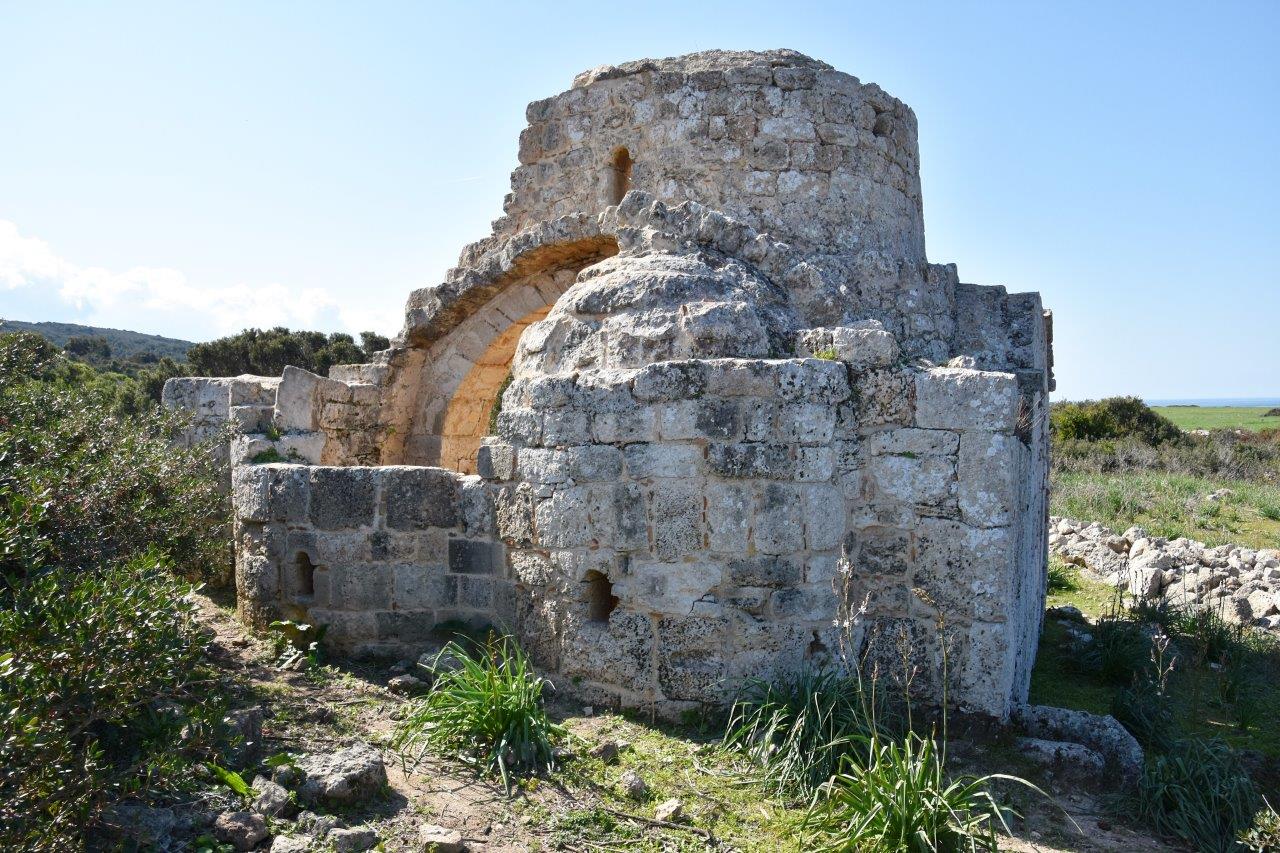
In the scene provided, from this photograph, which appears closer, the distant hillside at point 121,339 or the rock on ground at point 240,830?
the rock on ground at point 240,830

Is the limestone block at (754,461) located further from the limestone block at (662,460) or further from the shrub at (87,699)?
the shrub at (87,699)

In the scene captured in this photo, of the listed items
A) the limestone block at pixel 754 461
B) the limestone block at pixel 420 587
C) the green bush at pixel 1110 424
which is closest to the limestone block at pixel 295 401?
the limestone block at pixel 420 587

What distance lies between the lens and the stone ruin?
14.7 feet

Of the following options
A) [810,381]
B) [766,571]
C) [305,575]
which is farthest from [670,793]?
[305,575]

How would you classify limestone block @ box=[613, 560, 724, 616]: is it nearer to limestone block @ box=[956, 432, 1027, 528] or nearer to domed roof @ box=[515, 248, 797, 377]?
domed roof @ box=[515, 248, 797, 377]

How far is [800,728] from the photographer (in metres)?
4.10

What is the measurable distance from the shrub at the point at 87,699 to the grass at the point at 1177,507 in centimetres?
1138

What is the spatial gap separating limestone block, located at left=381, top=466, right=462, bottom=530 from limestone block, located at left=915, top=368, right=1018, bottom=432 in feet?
8.68

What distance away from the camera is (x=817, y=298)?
561cm

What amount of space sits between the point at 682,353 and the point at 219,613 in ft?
11.8

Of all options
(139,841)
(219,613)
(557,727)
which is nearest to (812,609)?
(557,727)

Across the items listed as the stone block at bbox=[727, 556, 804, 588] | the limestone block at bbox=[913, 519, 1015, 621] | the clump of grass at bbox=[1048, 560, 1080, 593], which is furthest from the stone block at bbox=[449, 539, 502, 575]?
the clump of grass at bbox=[1048, 560, 1080, 593]

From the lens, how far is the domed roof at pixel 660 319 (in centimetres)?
476

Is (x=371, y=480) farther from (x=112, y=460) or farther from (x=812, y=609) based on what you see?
(x=812, y=609)
